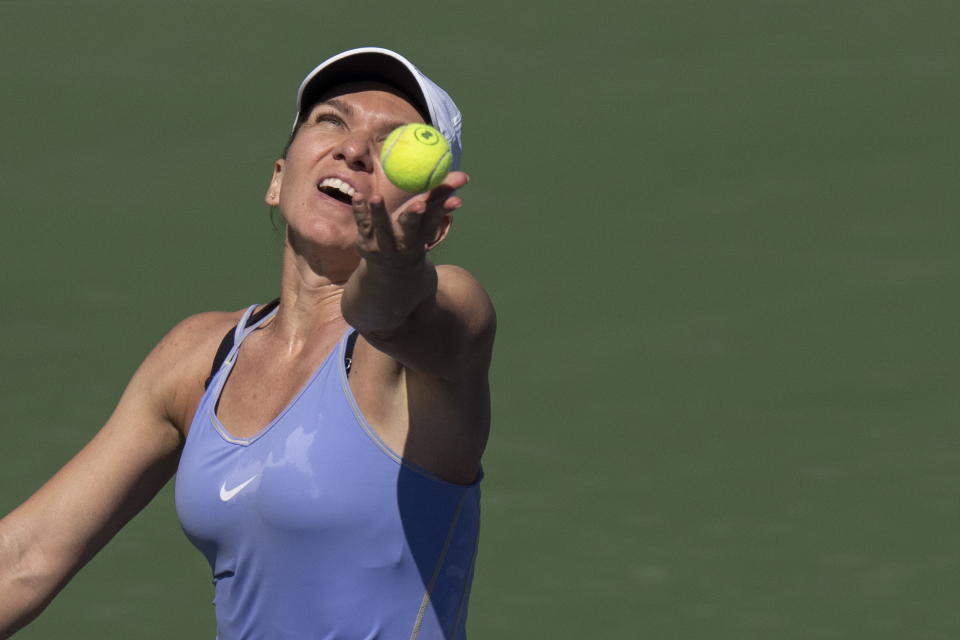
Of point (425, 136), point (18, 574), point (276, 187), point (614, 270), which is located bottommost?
point (614, 270)

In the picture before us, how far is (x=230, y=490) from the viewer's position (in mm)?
2850

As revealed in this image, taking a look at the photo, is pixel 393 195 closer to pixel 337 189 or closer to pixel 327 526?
pixel 337 189

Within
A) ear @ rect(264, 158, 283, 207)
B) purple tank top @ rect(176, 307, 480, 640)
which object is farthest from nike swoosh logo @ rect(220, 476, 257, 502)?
ear @ rect(264, 158, 283, 207)

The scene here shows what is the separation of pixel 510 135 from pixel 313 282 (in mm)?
4851

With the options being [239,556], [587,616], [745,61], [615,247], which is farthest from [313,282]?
[745,61]

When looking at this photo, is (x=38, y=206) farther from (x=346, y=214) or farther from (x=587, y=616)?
(x=346, y=214)

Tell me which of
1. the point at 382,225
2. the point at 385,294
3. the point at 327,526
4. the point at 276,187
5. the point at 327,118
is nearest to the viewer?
the point at 382,225

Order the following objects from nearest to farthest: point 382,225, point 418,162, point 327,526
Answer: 1. point 382,225
2. point 418,162
3. point 327,526

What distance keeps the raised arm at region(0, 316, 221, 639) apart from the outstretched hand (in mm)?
956

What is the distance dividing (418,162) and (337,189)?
488mm

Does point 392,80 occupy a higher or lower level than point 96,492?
higher

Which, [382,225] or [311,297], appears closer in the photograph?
[382,225]

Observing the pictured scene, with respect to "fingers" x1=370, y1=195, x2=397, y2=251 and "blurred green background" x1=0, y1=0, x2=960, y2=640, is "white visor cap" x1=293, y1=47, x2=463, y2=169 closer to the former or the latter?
"fingers" x1=370, y1=195, x2=397, y2=251

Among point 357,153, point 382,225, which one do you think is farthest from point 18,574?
point 382,225
